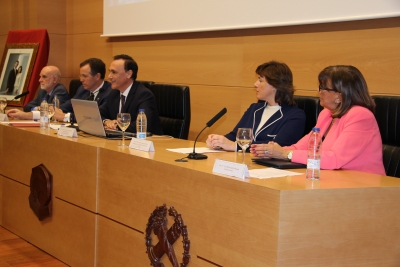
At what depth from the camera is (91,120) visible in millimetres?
3418

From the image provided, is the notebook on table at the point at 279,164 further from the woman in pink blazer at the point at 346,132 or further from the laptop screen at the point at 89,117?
the laptop screen at the point at 89,117

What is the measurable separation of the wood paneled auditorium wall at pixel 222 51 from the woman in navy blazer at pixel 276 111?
518 mm

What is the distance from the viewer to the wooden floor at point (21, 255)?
10.7 ft

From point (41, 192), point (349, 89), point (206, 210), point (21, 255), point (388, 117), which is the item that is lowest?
point (21, 255)

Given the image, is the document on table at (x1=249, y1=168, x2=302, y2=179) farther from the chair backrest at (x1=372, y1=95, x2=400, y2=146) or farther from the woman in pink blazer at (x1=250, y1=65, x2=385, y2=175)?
the chair backrest at (x1=372, y1=95, x2=400, y2=146)

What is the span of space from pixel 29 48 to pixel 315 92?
383 cm

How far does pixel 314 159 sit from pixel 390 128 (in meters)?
0.78

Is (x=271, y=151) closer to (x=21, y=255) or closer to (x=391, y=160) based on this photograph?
(x=391, y=160)

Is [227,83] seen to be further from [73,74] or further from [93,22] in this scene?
[73,74]

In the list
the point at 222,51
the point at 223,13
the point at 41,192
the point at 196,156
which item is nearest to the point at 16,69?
the point at 222,51

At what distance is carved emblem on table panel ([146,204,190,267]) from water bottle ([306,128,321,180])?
58cm

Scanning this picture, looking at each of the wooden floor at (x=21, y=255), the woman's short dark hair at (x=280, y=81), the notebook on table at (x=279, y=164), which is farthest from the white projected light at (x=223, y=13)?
the wooden floor at (x=21, y=255)

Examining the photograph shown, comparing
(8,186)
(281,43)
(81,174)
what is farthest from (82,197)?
(281,43)

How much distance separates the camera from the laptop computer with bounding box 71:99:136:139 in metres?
3.33
